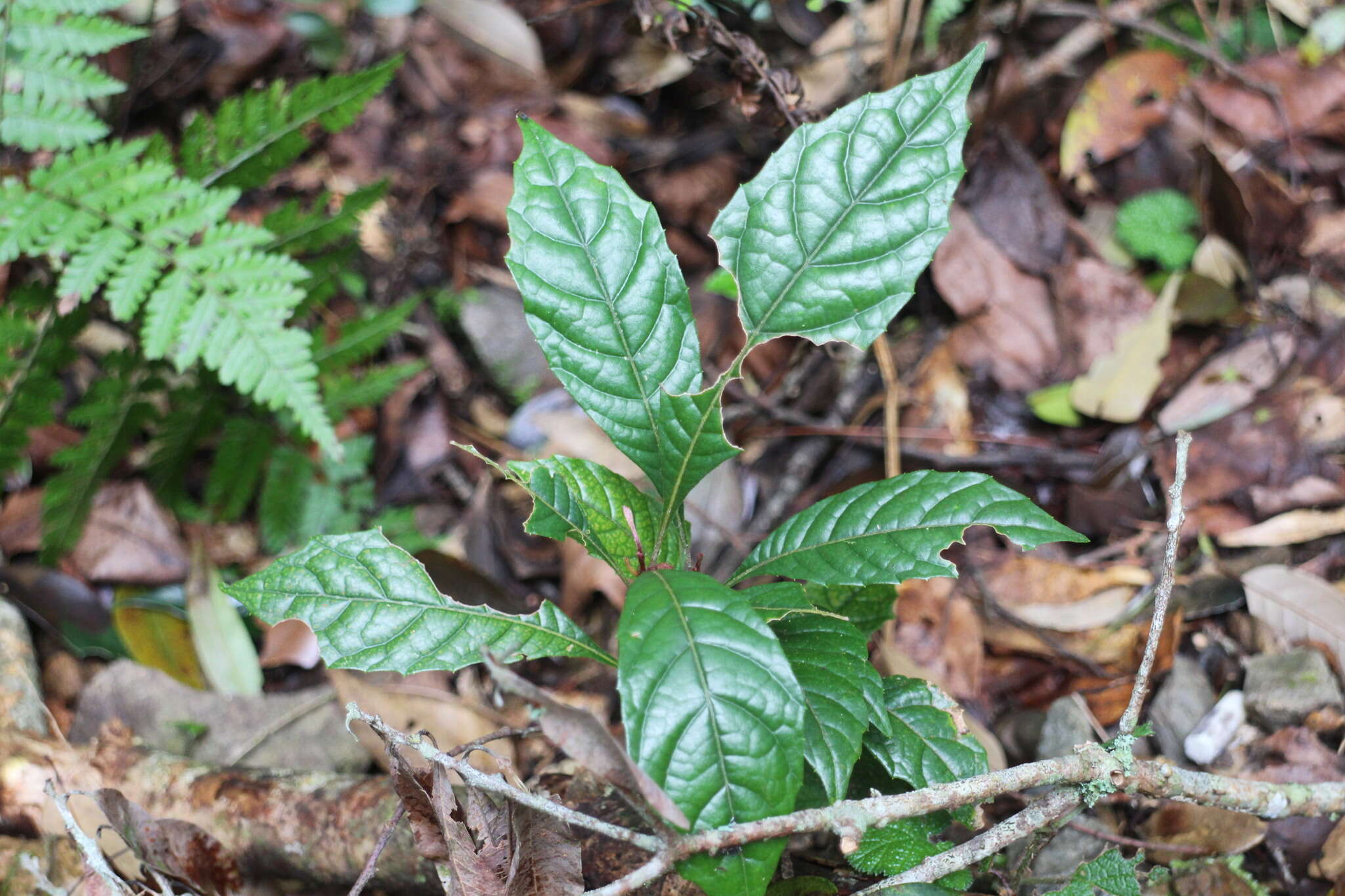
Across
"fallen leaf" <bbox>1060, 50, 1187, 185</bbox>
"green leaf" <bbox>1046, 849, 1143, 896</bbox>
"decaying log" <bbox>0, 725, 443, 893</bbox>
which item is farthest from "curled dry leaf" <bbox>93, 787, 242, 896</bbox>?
"fallen leaf" <bbox>1060, 50, 1187, 185</bbox>

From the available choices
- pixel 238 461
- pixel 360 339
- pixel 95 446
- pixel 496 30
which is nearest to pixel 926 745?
pixel 360 339

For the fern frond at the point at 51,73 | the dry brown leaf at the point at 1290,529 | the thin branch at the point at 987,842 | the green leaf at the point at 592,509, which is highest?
the fern frond at the point at 51,73

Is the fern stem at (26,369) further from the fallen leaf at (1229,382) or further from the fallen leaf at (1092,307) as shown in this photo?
the fallen leaf at (1229,382)

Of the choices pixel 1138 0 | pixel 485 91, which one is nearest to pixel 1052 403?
pixel 1138 0

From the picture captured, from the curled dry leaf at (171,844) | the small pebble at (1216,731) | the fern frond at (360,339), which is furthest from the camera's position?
the fern frond at (360,339)

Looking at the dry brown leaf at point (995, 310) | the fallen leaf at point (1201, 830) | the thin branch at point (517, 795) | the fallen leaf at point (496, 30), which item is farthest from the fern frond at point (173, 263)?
the fallen leaf at point (1201, 830)

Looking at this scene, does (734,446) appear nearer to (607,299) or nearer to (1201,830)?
(607,299)

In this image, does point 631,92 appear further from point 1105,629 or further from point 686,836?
point 686,836
